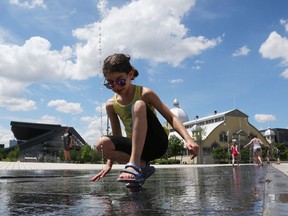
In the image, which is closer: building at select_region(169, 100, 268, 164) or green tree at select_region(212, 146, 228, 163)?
green tree at select_region(212, 146, 228, 163)

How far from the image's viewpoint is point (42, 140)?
97062 mm

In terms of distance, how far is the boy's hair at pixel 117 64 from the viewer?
131 inches

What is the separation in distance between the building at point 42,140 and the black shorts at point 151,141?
289ft

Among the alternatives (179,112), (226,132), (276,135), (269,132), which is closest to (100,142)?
(226,132)

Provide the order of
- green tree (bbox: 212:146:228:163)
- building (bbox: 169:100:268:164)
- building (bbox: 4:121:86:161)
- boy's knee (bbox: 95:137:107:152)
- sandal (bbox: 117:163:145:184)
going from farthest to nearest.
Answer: building (bbox: 4:121:86:161), building (bbox: 169:100:268:164), green tree (bbox: 212:146:228:163), boy's knee (bbox: 95:137:107:152), sandal (bbox: 117:163:145:184)

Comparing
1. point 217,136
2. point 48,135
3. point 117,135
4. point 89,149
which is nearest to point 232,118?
point 217,136

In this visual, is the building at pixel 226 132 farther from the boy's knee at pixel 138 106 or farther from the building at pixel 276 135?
the boy's knee at pixel 138 106

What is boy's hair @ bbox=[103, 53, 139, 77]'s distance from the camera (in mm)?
3320

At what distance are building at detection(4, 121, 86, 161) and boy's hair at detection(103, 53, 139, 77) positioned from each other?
290 ft

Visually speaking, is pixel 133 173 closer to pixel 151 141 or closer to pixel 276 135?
pixel 151 141

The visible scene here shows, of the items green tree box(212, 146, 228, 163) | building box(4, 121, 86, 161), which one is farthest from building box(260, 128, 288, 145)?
building box(4, 121, 86, 161)

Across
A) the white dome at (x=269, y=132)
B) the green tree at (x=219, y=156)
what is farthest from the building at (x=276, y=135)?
the green tree at (x=219, y=156)

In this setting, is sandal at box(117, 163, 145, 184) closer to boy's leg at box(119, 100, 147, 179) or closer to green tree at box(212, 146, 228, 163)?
boy's leg at box(119, 100, 147, 179)

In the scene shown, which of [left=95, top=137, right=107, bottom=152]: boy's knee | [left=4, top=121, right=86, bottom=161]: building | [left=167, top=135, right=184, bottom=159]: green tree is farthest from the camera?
[left=4, top=121, right=86, bottom=161]: building
